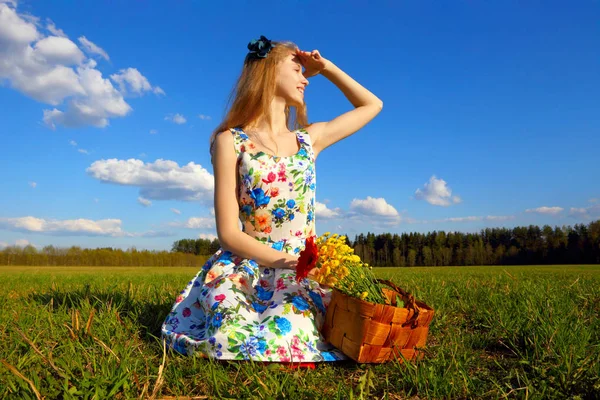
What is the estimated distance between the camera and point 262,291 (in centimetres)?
366

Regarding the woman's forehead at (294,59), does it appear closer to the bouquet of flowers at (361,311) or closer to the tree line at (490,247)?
the bouquet of flowers at (361,311)

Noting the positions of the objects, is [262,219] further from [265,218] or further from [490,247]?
[490,247]

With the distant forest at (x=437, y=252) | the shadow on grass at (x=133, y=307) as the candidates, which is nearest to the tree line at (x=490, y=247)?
the distant forest at (x=437, y=252)

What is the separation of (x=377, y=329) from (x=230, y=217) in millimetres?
1596

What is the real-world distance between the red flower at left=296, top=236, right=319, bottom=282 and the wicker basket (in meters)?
0.25

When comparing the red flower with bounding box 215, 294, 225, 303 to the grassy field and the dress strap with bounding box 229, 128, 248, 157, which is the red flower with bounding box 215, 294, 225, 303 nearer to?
the grassy field

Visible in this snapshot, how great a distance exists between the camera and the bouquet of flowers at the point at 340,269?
9.82 feet

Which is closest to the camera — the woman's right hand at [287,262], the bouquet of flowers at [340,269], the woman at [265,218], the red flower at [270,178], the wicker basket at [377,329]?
the wicker basket at [377,329]

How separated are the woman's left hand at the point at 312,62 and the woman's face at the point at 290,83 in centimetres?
13

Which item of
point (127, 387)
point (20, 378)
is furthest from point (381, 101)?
point (20, 378)

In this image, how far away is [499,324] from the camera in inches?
147

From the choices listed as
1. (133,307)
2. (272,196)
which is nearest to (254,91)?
(272,196)

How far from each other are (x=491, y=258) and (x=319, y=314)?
2376 inches

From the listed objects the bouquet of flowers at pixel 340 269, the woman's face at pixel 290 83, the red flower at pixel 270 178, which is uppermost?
the woman's face at pixel 290 83
